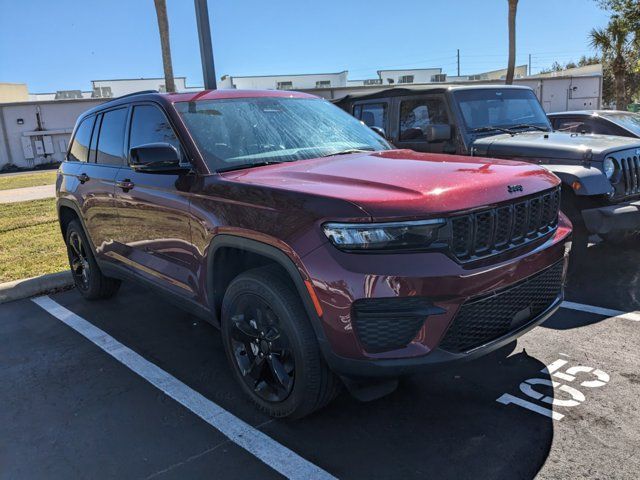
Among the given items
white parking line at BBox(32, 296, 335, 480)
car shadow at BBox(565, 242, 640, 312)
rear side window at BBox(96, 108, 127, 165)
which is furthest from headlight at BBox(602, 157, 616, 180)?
rear side window at BBox(96, 108, 127, 165)

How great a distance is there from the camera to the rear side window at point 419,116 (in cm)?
612

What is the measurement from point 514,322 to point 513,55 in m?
19.2

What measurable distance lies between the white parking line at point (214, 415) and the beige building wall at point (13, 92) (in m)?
53.7

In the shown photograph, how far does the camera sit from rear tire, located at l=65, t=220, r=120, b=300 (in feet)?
17.4

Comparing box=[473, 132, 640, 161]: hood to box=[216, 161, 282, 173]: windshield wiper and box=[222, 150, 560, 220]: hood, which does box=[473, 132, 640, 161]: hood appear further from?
box=[216, 161, 282, 173]: windshield wiper

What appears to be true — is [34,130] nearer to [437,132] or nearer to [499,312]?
[437,132]

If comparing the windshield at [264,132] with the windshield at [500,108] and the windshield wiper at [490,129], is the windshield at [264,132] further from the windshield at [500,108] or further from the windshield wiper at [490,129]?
the windshield at [500,108]

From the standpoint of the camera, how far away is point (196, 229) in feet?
11.0

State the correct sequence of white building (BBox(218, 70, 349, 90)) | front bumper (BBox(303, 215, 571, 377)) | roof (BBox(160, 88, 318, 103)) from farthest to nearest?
white building (BBox(218, 70, 349, 90)), roof (BBox(160, 88, 318, 103)), front bumper (BBox(303, 215, 571, 377))

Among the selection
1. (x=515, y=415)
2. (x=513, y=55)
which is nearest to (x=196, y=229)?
(x=515, y=415)

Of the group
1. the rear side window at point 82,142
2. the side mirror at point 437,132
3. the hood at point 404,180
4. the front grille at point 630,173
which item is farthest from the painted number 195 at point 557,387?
the rear side window at point 82,142

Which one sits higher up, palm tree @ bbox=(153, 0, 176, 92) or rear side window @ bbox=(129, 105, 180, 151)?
palm tree @ bbox=(153, 0, 176, 92)

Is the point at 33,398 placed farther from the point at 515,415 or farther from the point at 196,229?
the point at 515,415

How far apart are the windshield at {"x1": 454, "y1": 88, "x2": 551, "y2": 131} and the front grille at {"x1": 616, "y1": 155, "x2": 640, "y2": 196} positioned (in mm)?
1243
